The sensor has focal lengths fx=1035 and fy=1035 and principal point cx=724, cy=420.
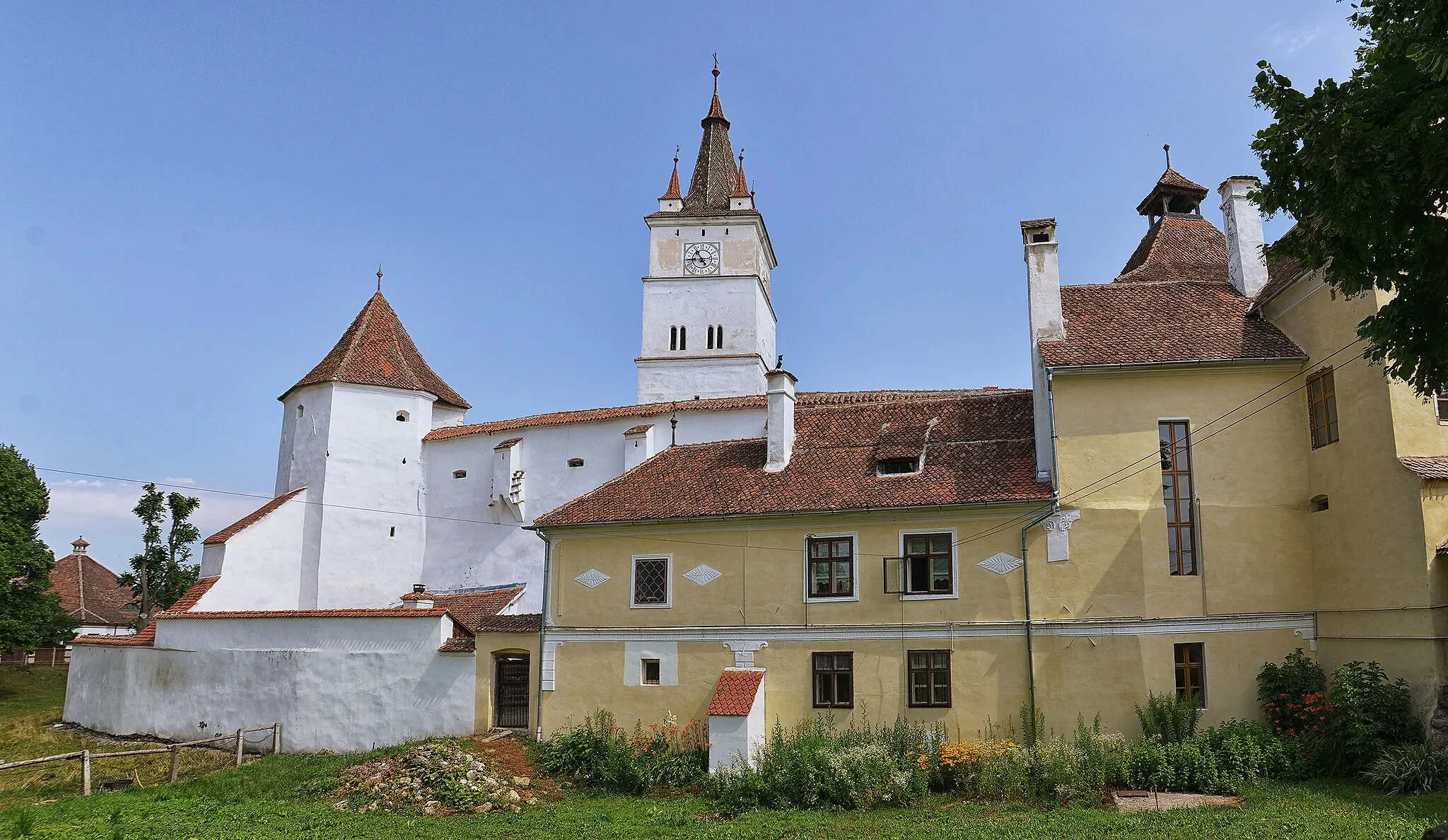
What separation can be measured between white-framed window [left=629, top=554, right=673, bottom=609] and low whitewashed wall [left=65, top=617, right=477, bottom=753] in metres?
4.26

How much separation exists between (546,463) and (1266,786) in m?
25.2

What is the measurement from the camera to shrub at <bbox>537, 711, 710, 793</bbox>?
777 inches

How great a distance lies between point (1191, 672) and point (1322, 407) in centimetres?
540

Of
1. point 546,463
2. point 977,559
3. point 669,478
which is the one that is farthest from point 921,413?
point 546,463

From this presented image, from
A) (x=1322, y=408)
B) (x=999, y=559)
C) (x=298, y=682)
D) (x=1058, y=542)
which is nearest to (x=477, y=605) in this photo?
(x=298, y=682)

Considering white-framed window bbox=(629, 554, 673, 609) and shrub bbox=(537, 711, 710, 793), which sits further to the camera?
white-framed window bbox=(629, 554, 673, 609)

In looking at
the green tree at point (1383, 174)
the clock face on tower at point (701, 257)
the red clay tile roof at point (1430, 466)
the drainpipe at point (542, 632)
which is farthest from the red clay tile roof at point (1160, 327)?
the clock face on tower at point (701, 257)

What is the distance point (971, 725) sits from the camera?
19594 millimetres

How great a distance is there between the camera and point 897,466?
21984 mm

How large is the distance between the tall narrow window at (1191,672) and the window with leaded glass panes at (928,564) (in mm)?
4291

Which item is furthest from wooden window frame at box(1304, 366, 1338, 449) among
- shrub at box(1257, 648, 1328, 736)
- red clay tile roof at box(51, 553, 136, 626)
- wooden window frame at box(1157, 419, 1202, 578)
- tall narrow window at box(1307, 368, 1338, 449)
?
red clay tile roof at box(51, 553, 136, 626)

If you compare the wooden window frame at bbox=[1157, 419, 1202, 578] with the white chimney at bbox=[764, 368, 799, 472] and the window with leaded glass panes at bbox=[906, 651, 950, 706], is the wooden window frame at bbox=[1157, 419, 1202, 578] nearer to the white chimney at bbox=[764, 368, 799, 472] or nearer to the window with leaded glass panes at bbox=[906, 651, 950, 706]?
the window with leaded glass panes at bbox=[906, 651, 950, 706]

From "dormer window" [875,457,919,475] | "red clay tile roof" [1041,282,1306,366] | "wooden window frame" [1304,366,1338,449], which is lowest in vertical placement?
"dormer window" [875,457,919,475]

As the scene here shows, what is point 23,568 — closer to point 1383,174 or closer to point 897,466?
point 897,466
